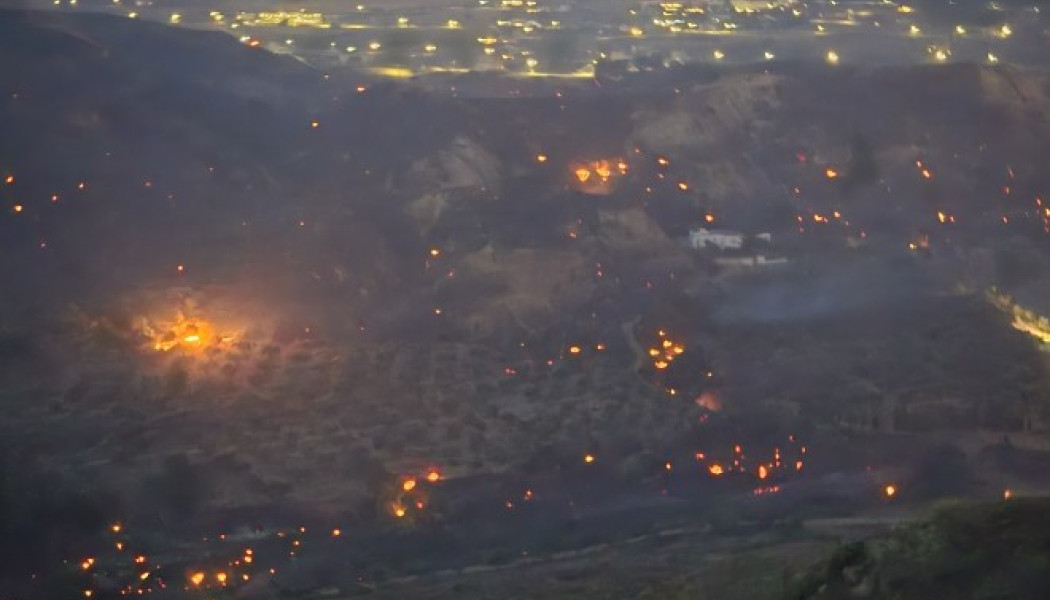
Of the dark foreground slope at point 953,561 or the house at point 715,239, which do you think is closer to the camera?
the dark foreground slope at point 953,561

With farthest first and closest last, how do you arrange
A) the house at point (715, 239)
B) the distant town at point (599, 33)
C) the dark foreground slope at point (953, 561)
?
the distant town at point (599, 33) < the house at point (715, 239) < the dark foreground slope at point (953, 561)

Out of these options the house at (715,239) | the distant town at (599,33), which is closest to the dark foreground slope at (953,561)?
the house at (715,239)

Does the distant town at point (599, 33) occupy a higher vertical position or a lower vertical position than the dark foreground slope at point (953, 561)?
lower

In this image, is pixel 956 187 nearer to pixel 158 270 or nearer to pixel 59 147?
pixel 158 270

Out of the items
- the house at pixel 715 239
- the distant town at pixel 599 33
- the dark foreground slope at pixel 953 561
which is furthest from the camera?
the distant town at pixel 599 33

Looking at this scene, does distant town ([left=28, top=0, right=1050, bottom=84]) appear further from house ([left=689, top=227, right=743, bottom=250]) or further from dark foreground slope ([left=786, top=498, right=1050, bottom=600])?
dark foreground slope ([left=786, top=498, right=1050, bottom=600])

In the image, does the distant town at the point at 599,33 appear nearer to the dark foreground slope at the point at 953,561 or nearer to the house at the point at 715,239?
the house at the point at 715,239

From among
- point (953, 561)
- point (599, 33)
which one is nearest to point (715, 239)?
point (599, 33)

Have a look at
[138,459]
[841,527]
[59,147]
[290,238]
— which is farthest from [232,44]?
[841,527]

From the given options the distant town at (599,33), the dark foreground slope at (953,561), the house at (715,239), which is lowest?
the house at (715,239)

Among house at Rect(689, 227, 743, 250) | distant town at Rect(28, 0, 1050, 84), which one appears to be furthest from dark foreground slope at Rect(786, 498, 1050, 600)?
distant town at Rect(28, 0, 1050, 84)
